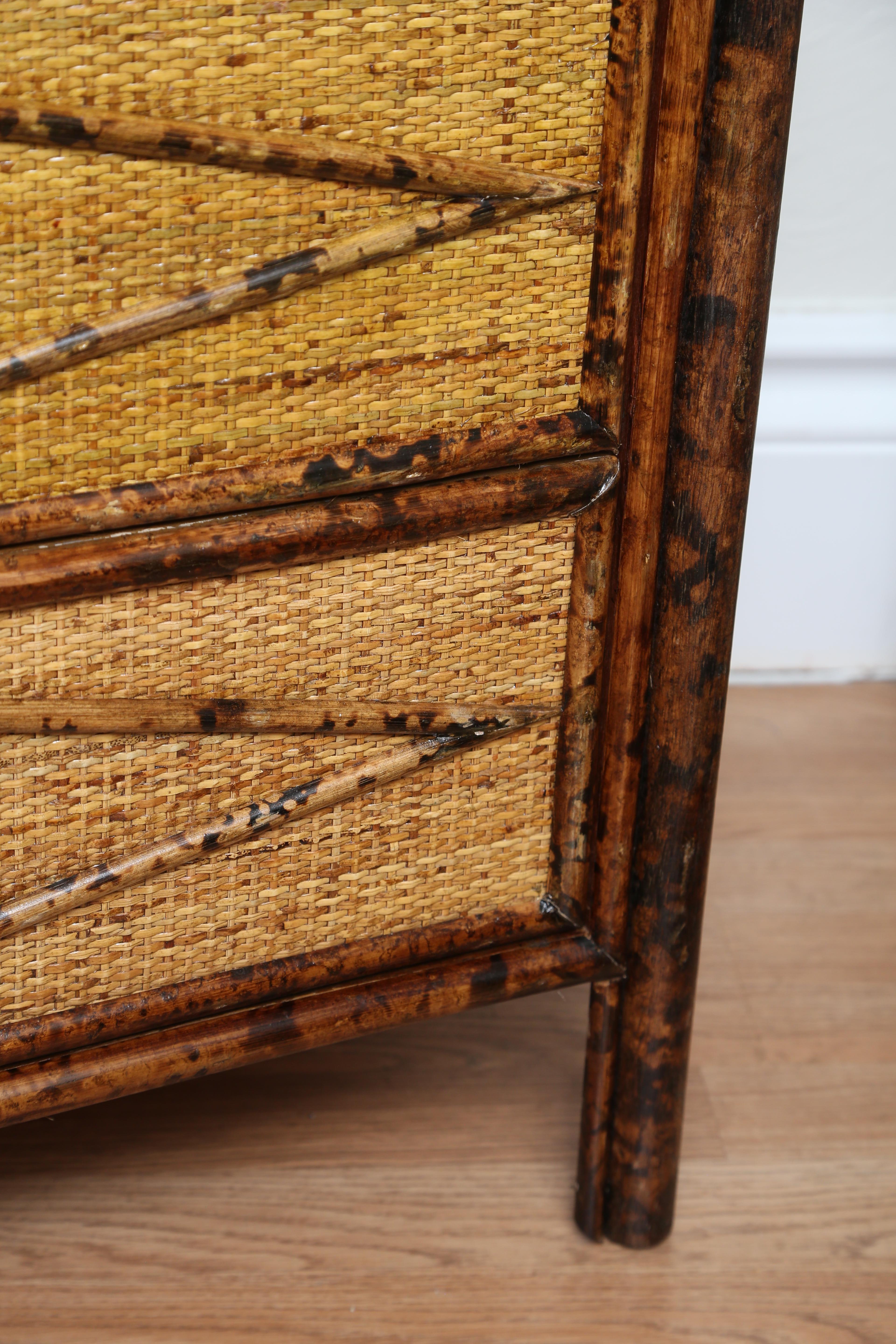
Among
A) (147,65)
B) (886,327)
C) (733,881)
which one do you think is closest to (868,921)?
(733,881)

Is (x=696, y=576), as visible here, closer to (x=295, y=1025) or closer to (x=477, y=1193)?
(x=295, y=1025)

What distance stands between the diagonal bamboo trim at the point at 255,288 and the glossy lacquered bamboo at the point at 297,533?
7 cm

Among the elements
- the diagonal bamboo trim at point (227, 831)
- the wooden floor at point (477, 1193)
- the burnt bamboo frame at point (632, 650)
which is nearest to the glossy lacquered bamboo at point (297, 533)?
the burnt bamboo frame at point (632, 650)

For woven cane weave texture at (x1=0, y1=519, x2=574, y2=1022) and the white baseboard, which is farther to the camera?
the white baseboard

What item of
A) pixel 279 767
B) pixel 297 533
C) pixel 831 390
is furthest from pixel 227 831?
pixel 831 390

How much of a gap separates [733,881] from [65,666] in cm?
71

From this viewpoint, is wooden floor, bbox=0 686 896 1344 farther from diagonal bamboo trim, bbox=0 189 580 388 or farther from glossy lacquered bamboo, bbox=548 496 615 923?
diagonal bamboo trim, bbox=0 189 580 388

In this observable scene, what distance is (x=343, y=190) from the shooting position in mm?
548

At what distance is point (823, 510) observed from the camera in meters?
1.44

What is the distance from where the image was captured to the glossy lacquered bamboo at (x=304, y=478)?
1.82ft

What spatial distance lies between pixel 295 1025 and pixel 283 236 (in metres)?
0.37

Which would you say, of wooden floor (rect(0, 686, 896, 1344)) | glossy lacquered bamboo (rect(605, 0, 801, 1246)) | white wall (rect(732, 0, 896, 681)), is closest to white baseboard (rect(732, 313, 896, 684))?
white wall (rect(732, 0, 896, 681))

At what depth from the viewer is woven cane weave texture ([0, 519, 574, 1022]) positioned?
0.60 m

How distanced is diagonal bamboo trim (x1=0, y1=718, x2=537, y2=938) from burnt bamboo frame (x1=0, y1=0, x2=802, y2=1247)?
2.4 inches
